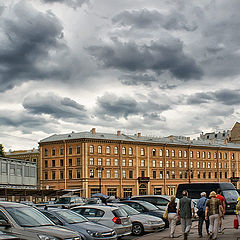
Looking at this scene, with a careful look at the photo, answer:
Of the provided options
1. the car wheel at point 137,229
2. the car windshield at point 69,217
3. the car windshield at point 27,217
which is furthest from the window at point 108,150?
the car windshield at point 27,217

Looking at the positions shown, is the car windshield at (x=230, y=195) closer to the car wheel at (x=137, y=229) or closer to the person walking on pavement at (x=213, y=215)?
the car wheel at (x=137, y=229)

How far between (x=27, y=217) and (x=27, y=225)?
0.55 metres

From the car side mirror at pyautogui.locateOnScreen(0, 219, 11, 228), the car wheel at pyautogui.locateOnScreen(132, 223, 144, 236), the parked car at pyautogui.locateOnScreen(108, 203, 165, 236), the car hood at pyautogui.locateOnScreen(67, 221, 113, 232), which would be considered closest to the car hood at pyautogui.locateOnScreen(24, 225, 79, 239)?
the car side mirror at pyautogui.locateOnScreen(0, 219, 11, 228)

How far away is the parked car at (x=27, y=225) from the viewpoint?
12.8m

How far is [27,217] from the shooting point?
540 inches

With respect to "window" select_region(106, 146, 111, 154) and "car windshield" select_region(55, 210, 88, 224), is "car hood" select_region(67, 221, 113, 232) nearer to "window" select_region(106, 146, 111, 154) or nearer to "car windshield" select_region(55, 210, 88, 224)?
"car windshield" select_region(55, 210, 88, 224)

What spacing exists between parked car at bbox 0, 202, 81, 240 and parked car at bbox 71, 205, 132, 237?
527cm

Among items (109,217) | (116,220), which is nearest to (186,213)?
(116,220)

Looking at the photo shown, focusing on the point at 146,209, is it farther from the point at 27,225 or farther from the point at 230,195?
the point at 27,225

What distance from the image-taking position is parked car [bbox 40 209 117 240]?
16.2 m

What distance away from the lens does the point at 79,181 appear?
88.6 meters

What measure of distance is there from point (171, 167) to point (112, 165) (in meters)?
16.1

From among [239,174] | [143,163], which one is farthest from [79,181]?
[239,174]

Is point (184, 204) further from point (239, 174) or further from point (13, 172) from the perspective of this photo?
point (239, 174)
